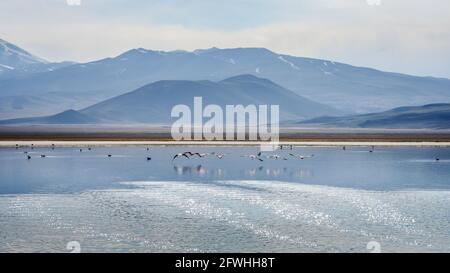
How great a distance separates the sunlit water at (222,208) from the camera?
31828 millimetres

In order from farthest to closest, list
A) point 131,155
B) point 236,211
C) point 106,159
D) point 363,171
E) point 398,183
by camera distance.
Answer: point 131,155 → point 106,159 → point 363,171 → point 398,183 → point 236,211

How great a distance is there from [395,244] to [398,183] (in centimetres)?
2549

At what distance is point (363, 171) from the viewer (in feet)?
224

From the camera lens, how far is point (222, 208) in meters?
41.8

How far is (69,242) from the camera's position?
3139 centimetres

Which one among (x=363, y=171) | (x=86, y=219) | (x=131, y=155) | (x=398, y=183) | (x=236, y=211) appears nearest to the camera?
(x=86, y=219)

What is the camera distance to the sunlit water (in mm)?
31828

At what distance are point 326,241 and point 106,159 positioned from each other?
53193 mm

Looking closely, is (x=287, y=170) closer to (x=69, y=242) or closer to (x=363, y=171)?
(x=363, y=171)
